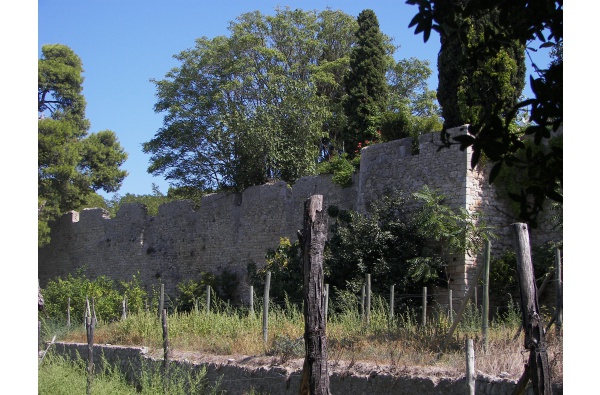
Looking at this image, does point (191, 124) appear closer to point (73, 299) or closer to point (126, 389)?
point (73, 299)

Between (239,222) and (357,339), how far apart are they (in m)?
10.2

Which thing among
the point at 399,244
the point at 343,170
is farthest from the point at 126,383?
the point at 343,170

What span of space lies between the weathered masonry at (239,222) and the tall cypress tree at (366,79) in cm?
277

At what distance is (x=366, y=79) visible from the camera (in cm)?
1938

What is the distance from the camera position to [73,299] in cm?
1791

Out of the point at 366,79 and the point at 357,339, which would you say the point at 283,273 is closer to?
the point at 357,339

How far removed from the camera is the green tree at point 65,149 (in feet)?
71.8

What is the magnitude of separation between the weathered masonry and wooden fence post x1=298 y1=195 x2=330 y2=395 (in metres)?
6.81

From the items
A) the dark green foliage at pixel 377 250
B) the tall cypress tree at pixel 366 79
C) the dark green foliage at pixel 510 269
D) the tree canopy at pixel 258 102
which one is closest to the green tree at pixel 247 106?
the tree canopy at pixel 258 102

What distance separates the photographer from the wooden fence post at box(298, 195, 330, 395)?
5.24m

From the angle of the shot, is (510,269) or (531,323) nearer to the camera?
(531,323)

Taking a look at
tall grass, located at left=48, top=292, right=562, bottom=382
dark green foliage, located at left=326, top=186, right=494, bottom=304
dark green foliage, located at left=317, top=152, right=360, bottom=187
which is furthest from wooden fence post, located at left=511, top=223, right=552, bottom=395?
dark green foliage, located at left=317, top=152, right=360, bottom=187

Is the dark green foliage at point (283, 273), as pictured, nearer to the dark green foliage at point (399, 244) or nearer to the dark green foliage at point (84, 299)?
the dark green foliage at point (399, 244)
